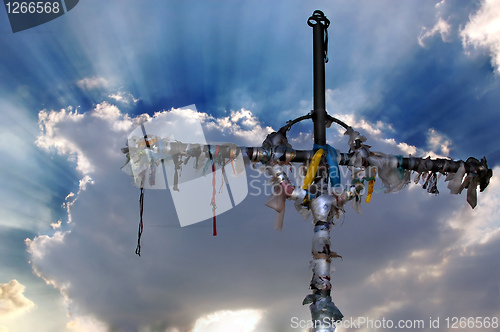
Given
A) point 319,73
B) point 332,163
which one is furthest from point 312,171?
point 319,73

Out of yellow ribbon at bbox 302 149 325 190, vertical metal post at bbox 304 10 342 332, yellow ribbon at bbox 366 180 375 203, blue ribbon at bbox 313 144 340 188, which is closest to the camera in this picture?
vertical metal post at bbox 304 10 342 332

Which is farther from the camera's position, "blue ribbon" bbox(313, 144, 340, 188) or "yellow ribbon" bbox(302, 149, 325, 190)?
"blue ribbon" bbox(313, 144, 340, 188)

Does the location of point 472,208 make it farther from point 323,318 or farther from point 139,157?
point 139,157

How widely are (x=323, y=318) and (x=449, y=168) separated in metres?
2.95

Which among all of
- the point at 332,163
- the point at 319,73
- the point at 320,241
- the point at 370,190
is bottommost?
the point at 320,241

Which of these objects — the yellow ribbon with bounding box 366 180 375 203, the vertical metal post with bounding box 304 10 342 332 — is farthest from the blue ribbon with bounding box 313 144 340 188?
the yellow ribbon with bounding box 366 180 375 203

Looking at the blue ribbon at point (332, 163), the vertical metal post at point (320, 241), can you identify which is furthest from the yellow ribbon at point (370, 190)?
the vertical metal post at point (320, 241)

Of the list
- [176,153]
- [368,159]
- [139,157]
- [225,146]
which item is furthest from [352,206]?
[139,157]

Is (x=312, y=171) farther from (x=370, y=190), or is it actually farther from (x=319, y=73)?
(x=319, y=73)

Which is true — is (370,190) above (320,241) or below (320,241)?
above

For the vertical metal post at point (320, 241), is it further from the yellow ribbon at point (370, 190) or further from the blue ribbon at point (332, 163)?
the yellow ribbon at point (370, 190)

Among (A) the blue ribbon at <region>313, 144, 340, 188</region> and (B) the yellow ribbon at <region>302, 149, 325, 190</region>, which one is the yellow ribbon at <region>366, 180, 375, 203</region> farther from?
(B) the yellow ribbon at <region>302, 149, 325, 190</region>

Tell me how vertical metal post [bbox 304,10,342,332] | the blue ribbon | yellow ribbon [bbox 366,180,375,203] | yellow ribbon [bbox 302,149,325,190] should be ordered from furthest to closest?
1. yellow ribbon [bbox 366,180,375,203]
2. the blue ribbon
3. yellow ribbon [bbox 302,149,325,190]
4. vertical metal post [bbox 304,10,342,332]

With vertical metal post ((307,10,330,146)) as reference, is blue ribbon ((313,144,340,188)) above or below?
below
